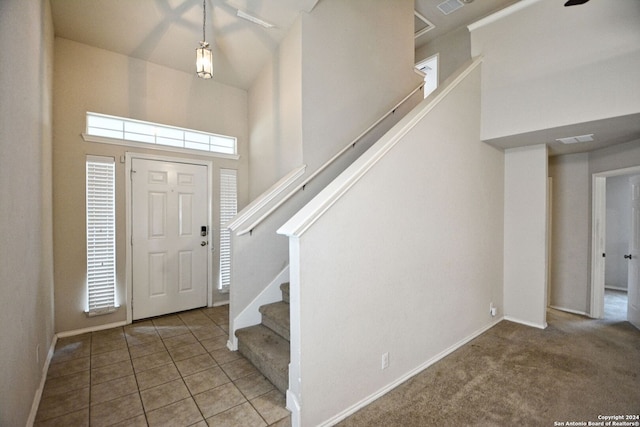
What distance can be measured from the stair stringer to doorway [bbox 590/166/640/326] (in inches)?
168

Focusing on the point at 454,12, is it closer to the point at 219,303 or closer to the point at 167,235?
the point at 167,235

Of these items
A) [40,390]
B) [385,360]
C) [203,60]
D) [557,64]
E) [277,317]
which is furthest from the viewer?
[557,64]

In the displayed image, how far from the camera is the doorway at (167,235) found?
3488 millimetres

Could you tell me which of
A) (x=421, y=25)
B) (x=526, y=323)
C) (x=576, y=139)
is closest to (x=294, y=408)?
(x=526, y=323)

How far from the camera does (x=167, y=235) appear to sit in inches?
146

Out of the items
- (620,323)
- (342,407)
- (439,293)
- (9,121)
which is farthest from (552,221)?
(9,121)

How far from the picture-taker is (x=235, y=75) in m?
3.96

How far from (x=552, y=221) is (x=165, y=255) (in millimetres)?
5735

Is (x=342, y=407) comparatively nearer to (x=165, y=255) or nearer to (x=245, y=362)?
(x=245, y=362)

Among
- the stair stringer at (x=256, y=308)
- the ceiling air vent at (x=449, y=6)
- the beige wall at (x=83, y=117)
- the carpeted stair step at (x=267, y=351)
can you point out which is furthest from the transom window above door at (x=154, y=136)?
the ceiling air vent at (x=449, y=6)

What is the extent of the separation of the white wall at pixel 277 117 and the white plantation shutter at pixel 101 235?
69.9 inches

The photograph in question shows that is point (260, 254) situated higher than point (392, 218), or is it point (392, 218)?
point (392, 218)

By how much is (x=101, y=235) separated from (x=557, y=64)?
5.35 metres

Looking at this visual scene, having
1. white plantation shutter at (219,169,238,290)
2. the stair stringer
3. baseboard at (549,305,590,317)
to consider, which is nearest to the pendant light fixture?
white plantation shutter at (219,169,238,290)
